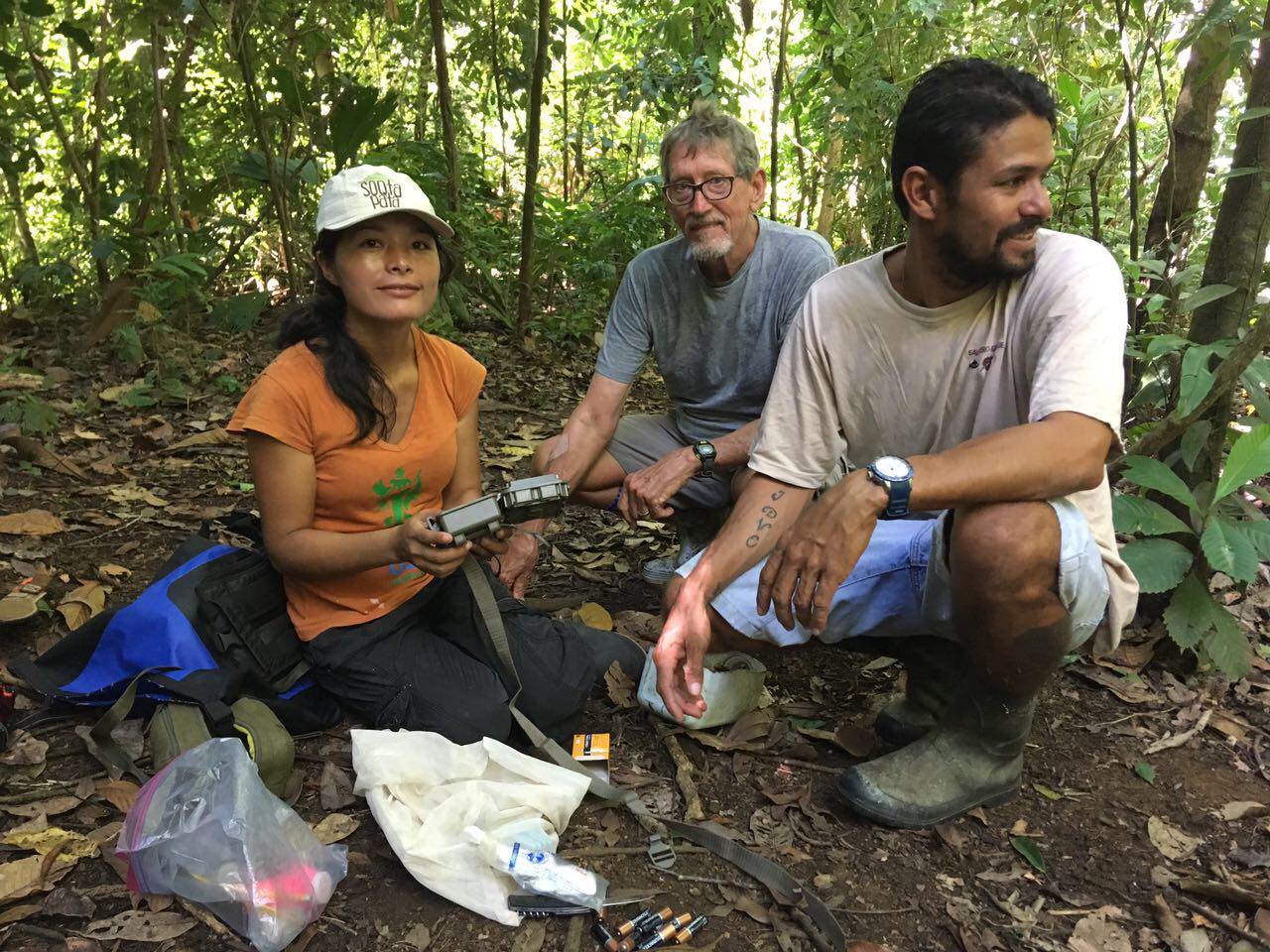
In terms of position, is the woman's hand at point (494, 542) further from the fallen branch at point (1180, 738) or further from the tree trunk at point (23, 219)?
the tree trunk at point (23, 219)

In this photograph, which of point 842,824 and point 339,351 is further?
point 339,351

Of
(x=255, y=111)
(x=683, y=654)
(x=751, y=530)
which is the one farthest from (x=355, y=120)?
(x=683, y=654)

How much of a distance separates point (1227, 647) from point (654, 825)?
6.03 ft

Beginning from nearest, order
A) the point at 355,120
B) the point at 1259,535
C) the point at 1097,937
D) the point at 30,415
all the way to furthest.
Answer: the point at 1097,937 < the point at 1259,535 < the point at 30,415 < the point at 355,120

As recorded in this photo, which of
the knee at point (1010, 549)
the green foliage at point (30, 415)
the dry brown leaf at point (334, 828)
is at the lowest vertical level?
the dry brown leaf at point (334, 828)

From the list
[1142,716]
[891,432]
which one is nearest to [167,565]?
[891,432]

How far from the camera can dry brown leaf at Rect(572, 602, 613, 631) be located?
3432mm

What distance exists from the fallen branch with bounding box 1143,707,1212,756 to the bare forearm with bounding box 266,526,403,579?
221cm

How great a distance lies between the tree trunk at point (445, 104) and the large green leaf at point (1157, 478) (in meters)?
4.68

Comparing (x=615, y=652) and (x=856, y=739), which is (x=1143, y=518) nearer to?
(x=856, y=739)

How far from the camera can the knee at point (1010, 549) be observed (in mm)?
2078

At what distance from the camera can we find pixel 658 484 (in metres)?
3.36

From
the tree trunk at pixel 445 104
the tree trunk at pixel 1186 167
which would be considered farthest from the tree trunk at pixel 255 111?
the tree trunk at pixel 1186 167

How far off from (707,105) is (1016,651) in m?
2.23
